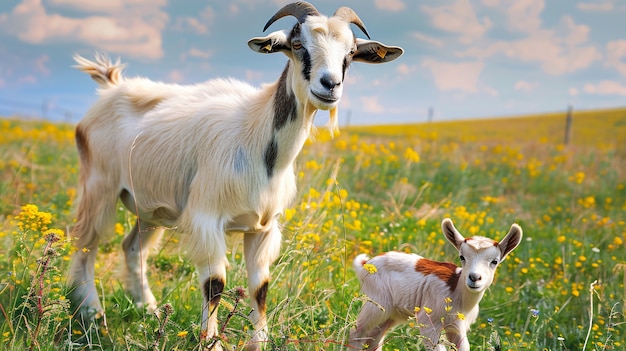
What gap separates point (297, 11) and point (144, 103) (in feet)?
6.51

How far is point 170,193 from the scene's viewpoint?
5.03 meters

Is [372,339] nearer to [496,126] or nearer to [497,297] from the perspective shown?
[497,297]

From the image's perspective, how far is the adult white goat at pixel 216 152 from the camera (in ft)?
13.5

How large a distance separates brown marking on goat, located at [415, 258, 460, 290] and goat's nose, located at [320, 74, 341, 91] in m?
1.33

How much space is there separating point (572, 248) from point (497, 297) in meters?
1.97

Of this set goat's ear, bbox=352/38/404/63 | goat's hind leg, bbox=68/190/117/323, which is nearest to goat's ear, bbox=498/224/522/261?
goat's ear, bbox=352/38/404/63

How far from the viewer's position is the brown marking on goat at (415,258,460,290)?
414 centimetres

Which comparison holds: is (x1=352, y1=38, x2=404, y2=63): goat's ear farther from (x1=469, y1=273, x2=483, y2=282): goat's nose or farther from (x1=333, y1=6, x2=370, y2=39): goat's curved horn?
(x1=469, y1=273, x2=483, y2=282): goat's nose

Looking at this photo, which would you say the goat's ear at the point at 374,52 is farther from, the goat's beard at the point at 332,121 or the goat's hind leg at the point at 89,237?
the goat's hind leg at the point at 89,237

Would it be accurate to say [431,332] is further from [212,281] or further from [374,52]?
[374,52]

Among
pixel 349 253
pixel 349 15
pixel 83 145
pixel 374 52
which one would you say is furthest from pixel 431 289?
pixel 83 145

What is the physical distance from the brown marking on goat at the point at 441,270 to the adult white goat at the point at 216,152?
1.11 metres

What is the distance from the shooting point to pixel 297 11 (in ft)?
14.1

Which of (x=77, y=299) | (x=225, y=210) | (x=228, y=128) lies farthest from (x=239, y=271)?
(x=77, y=299)
